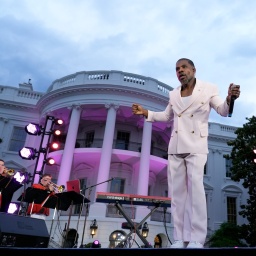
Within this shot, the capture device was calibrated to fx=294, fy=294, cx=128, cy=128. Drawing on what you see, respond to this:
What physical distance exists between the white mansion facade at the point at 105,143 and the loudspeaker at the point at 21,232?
11869 mm

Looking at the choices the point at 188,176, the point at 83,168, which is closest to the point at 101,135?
the point at 83,168

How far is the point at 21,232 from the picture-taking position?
13.1 ft

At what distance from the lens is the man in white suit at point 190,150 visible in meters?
2.47

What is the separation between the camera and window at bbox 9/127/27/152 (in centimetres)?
2131

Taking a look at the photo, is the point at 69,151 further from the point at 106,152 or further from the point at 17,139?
the point at 17,139

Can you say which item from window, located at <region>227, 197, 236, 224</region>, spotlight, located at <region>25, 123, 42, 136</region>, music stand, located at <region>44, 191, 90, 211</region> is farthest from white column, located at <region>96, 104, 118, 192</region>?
window, located at <region>227, 197, 236, 224</region>

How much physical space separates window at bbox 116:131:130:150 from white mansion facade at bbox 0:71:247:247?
0.07m

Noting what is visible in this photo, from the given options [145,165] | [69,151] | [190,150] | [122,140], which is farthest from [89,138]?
[190,150]

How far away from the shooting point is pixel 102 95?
1927 centimetres

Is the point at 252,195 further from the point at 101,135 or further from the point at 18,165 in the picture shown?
the point at 18,165

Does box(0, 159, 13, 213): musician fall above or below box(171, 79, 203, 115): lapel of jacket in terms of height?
below

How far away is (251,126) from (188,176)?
49.6ft

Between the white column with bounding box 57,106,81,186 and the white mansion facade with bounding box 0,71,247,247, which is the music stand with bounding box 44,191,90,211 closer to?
the white mansion facade with bounding box 0,71,247,247

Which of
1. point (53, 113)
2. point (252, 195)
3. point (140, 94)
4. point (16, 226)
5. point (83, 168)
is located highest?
point (140, 94)
